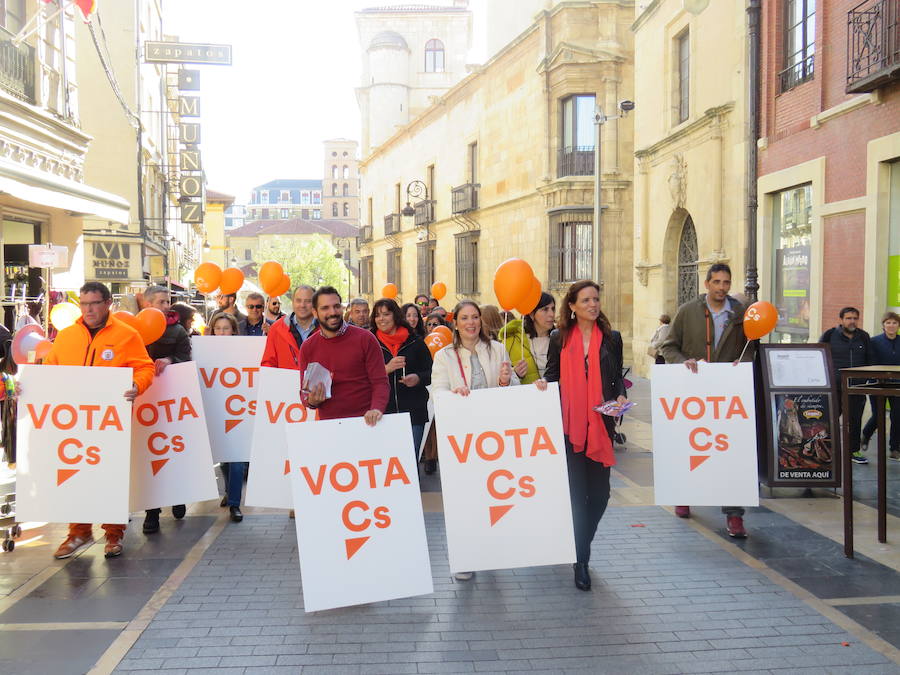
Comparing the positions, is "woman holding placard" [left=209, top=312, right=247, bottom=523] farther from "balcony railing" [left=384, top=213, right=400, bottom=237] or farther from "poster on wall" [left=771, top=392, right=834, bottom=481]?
"balcony railing" [left=384, top=213, right=400, bottom=237]

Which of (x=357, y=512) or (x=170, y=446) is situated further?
(x=170, y=446)

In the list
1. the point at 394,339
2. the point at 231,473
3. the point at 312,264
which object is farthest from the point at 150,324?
the point at 312,264

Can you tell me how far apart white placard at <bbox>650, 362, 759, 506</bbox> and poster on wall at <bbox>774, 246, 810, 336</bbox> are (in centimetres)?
727

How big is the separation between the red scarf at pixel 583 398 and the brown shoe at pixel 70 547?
355 cm

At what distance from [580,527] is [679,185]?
12947 mm

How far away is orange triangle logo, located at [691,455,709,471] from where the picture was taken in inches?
257

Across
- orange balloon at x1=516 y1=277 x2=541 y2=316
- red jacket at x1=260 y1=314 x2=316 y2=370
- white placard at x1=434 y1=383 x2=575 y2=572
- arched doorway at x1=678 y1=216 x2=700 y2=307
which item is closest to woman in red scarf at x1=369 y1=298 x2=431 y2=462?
red jacket at x1=260 y1=314 x2=316 y2=370

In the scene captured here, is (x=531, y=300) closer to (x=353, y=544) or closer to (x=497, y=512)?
(x=497, y=512)

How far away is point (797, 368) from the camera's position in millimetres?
7742

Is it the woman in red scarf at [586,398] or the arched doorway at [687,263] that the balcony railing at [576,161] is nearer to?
the arched doorway at [687,263]

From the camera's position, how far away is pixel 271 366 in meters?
7.09

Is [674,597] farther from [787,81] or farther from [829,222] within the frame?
[787,81]

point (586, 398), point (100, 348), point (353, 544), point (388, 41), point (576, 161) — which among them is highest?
point (388, 41)

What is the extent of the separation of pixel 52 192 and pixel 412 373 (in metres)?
7.10
